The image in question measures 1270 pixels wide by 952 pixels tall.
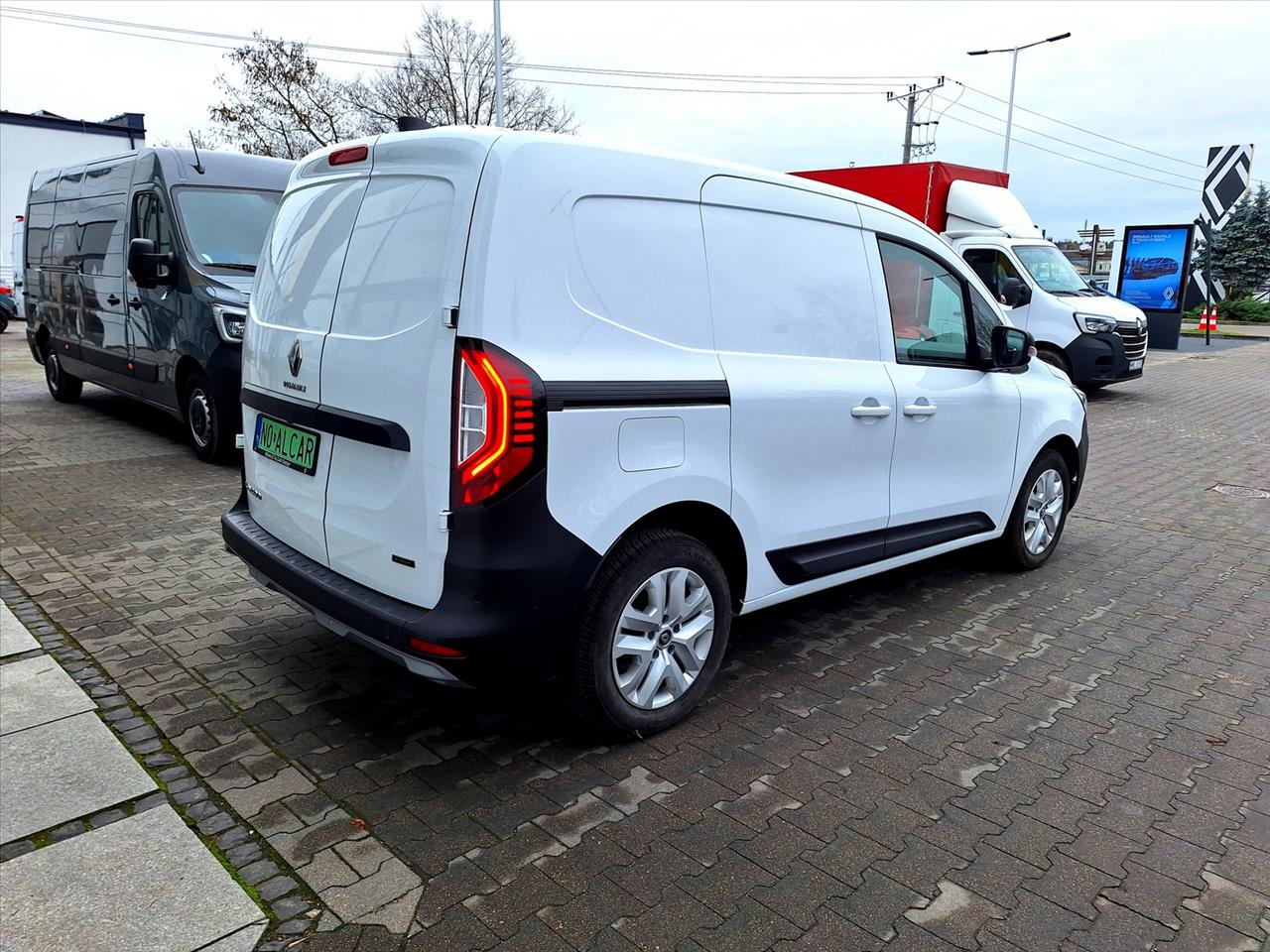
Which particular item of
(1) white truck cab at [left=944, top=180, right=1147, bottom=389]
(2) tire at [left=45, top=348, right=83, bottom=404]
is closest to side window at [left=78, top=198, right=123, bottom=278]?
(2) tire at [left=45, top=348, right=83, bottom=404]

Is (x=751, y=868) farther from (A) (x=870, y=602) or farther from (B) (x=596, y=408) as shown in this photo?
(A) (x=870, y=602)

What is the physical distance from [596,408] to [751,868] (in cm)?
145

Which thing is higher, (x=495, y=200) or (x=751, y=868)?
(x=495, y=200)

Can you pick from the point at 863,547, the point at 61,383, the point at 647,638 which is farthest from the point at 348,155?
the point at 61,383

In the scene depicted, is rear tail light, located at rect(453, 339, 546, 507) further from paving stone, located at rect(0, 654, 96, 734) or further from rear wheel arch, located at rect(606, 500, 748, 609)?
paving stone, located at rect(0, 654, 96, 734)

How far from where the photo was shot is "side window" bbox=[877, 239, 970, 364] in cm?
438

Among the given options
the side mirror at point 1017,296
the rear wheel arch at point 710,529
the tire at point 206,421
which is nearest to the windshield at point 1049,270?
the side mirror at point 1017,296

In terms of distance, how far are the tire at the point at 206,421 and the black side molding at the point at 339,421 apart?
4322 millimetres

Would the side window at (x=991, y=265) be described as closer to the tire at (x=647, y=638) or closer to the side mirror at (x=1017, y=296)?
the side mirror at (x=1017, y=296)

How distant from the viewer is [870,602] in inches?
199

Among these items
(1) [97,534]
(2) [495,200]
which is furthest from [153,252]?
(2) [495,200]

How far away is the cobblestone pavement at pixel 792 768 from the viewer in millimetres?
2580

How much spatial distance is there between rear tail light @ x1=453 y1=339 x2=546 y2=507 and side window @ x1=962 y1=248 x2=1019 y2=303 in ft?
38.6

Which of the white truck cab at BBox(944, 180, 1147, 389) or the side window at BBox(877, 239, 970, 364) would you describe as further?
the white truck cab at BBox(944, 180, 1147, 389)
